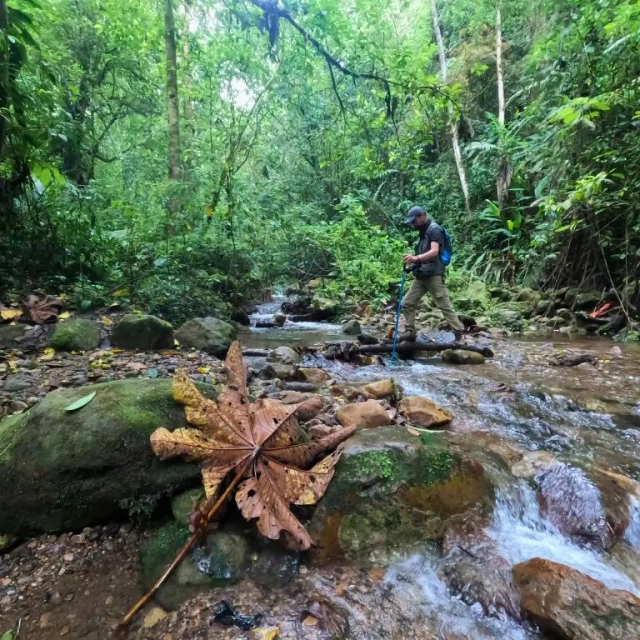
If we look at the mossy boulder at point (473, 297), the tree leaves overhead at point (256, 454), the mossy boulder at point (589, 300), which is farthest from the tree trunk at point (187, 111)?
the mossy boulder at point (589, 300)

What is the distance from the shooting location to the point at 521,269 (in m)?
12.6

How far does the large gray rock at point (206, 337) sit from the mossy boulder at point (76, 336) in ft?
3.83

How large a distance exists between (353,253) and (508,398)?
33.7ft

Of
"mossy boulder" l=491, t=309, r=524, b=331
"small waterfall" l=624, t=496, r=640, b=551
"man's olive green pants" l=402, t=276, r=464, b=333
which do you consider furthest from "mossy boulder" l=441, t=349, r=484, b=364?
"small waterfall" l=624, t=496, r=640, b=551

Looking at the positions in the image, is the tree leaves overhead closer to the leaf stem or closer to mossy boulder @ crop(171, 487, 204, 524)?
the leaf stem

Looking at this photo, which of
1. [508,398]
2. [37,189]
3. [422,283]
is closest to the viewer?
[508,398]

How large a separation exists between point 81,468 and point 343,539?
5.28ft

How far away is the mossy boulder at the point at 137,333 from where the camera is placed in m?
5.82

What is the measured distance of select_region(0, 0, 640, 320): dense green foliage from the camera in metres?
5.71

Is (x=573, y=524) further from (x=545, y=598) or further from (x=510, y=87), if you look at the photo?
(x=510, y=87)

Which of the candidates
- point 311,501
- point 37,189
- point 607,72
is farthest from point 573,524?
point 607,72

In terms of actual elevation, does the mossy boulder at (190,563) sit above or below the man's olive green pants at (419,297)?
below

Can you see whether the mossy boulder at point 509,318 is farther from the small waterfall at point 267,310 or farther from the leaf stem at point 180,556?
the leaf stem at point 180,556

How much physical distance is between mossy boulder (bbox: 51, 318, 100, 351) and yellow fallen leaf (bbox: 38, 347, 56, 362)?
10 centimetres
